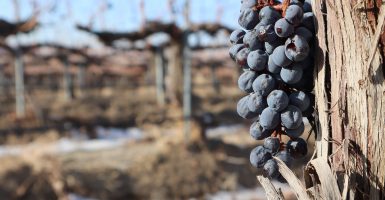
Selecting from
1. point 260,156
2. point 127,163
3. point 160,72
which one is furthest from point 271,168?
point 160,72

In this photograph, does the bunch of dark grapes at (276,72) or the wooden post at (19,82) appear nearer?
the bunch of dark grapes at (276,72)

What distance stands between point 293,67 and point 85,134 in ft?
31.6

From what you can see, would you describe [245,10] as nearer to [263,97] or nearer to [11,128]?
[263,97]

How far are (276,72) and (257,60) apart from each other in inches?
1.6

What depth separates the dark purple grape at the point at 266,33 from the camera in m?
0.83

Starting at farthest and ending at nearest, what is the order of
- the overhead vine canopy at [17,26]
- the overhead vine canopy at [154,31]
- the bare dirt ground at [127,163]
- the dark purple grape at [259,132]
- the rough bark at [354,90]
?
the overhead vine canopy at [154,31] < the overhead vine canopy at [17,26] < the bare dirt ground at [127,163] < the dark purple grape at [259,132] < the rough bark at [354,90]

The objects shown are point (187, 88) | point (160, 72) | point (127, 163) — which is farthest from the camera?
point (160, 72)

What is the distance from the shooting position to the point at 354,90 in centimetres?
80

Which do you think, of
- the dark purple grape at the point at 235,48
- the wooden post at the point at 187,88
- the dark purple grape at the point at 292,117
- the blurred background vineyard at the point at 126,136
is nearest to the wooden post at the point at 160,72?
the blurred background vineyard at the point at 126,136

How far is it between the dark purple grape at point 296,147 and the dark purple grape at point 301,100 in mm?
62

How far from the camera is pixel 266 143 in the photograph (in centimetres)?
88

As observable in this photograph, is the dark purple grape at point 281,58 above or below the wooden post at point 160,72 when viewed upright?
above

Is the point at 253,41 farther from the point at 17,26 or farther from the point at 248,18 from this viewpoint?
the point at 17,26

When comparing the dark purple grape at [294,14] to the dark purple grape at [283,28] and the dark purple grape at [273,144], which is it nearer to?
the dark purple grape at [283,28]
